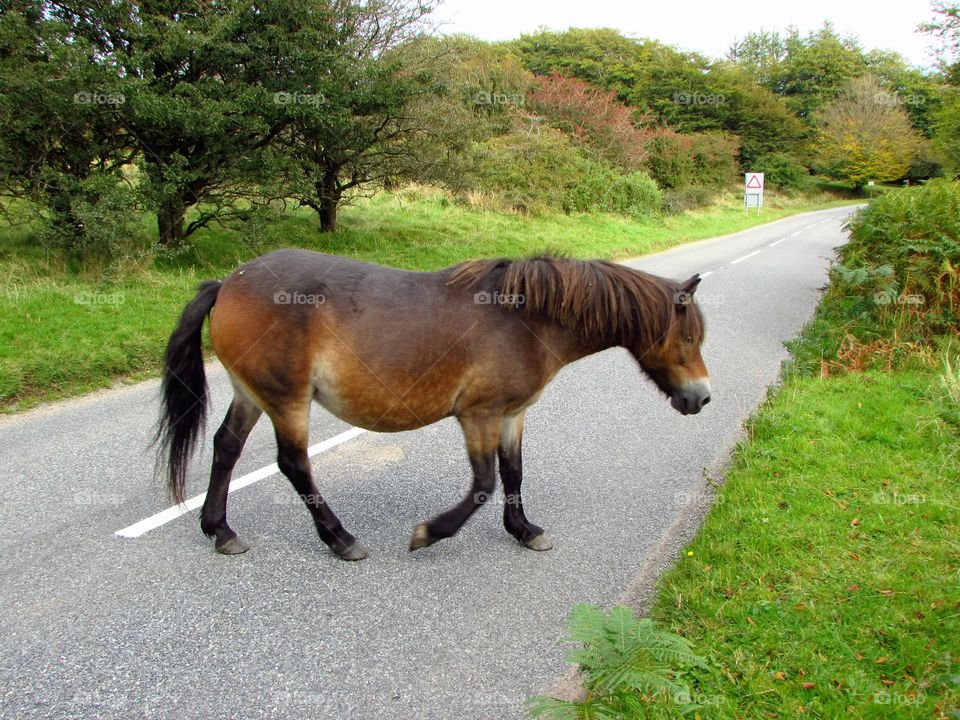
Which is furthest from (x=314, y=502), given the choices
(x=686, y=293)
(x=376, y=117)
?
(x=376, y=117)

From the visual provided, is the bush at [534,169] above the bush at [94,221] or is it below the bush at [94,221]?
above

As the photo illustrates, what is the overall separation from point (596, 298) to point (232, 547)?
255 cm

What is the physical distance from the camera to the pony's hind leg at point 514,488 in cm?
387

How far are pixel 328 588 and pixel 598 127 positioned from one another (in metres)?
29.6

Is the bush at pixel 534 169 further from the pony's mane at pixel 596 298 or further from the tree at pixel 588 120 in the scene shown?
the pony's mane at pixel 596 298

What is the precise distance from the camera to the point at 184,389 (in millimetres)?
3764

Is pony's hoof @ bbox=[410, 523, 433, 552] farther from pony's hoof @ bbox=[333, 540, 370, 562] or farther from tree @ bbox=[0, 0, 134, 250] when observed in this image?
tree @ bbox=[0, 0, 134, 250]

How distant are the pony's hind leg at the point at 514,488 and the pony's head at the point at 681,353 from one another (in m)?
0.87

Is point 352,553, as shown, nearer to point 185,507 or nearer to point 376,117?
point 185,507

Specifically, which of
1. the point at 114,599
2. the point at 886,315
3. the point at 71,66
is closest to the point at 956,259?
the point at 886,315

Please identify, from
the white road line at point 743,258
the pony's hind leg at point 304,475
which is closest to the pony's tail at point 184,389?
the pony's hind leg at point 304,475

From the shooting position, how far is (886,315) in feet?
25.8

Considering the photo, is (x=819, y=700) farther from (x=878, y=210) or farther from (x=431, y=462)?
(x=878, y=210)

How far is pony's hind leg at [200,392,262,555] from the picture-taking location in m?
3.75
